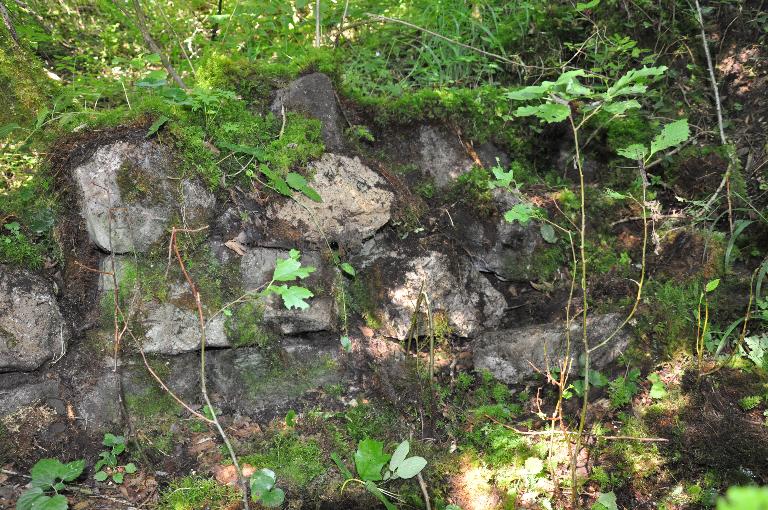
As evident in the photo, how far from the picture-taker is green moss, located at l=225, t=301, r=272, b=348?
142 inches

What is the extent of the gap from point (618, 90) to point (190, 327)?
2980 mm

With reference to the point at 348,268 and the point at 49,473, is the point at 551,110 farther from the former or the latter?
the point at 49,473

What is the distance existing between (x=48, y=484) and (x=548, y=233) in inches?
151

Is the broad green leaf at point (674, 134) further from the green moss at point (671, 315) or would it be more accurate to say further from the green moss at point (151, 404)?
the green moss at point (151, 404)

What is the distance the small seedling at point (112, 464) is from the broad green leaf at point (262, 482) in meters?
0.86

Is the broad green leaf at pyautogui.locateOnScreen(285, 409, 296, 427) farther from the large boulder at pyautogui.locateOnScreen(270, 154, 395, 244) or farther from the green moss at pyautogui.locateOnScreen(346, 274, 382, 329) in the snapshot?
the large boulder at pyautogui.locateOnScreen(270, 154, 395, 244)

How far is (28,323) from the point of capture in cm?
330

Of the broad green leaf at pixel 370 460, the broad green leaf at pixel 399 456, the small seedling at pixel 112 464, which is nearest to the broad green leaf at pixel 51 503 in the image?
the small seedling at pixel 112 464

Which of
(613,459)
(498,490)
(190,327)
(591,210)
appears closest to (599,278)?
(591,210)

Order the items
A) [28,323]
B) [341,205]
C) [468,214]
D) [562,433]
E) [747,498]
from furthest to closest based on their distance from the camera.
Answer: [468,214] < [341,205] < [28,323] < [562,433] < [747,498]

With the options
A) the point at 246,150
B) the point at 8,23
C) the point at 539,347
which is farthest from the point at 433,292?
the point at 8,23

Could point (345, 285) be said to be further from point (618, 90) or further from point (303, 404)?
point (618, 90)

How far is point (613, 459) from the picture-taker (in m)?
3.12

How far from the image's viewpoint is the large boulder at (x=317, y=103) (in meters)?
4.16
